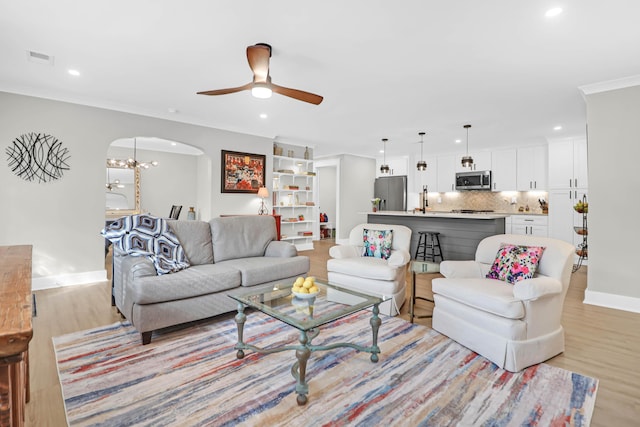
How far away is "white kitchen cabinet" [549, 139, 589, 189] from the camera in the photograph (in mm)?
6008

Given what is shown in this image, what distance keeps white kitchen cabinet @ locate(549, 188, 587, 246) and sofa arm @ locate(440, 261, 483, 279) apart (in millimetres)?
4578

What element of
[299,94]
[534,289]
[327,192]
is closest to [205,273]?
[299,94]

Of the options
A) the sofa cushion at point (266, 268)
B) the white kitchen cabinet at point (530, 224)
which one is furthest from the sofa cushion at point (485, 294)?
the white kitchen cabinet at point (530, 224)

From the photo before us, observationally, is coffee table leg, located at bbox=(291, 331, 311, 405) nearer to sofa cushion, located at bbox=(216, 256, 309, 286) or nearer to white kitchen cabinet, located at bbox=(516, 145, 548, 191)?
sofa cushion, located at bbox=(216, 256, 309, 286)

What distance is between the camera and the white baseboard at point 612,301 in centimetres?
339

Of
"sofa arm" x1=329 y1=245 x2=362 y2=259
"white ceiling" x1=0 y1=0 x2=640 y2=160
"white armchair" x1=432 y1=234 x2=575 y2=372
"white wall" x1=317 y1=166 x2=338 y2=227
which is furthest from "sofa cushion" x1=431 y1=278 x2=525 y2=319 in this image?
"white wall" x1=317 y1=166 x2=338 y2=227

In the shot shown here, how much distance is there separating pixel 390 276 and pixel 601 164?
9.02ft

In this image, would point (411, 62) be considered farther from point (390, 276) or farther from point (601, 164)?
point (601, 164)

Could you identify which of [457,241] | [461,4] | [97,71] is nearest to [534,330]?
[461,4]

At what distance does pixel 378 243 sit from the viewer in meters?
3.68

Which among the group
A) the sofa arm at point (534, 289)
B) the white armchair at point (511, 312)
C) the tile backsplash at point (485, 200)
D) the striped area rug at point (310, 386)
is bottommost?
the striped area rug at point (310, 386)

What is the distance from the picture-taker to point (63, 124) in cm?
411

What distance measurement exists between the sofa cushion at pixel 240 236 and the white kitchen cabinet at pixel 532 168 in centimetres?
579

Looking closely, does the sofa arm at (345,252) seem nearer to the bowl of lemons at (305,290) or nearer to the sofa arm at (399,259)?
the sofa arm at (399,259)
